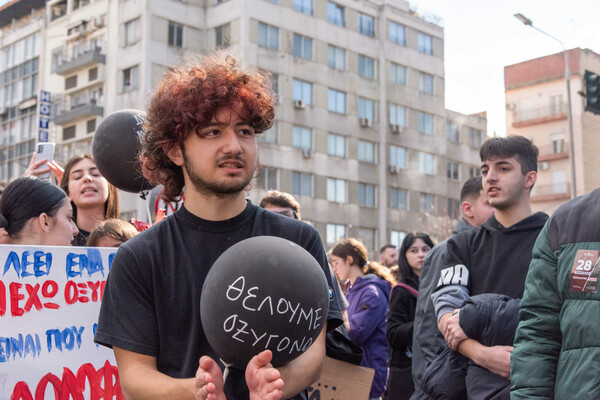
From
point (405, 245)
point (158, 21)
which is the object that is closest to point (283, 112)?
point (158, 21)

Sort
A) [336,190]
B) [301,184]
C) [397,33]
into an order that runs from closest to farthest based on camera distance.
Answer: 1. [301,184]
2. [336,190]
3. [397,33]

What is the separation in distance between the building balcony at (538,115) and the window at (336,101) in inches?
741

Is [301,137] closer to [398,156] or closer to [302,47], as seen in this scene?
[302,47]

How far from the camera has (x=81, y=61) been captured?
4353 centimetres

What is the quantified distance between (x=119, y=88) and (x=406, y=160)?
16.8m

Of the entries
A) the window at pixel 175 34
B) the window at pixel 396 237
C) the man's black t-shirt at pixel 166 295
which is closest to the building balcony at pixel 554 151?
the window at pixel 396 237

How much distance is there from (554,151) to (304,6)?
23033mm

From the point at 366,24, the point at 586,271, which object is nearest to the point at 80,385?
the point at 586,271

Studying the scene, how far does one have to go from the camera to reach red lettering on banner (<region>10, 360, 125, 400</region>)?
4098mm

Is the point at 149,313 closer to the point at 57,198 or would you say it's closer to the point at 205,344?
the point at 205,344

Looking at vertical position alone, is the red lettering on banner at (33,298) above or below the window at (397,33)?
below

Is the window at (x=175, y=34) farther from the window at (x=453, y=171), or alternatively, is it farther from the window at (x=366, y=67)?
the window at (x=453, y=171)

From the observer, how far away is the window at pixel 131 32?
40656 mm

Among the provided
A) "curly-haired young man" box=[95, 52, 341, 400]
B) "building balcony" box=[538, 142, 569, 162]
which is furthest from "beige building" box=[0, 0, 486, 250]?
"curly-haired young man" box=[95, 52, 341, 400]
